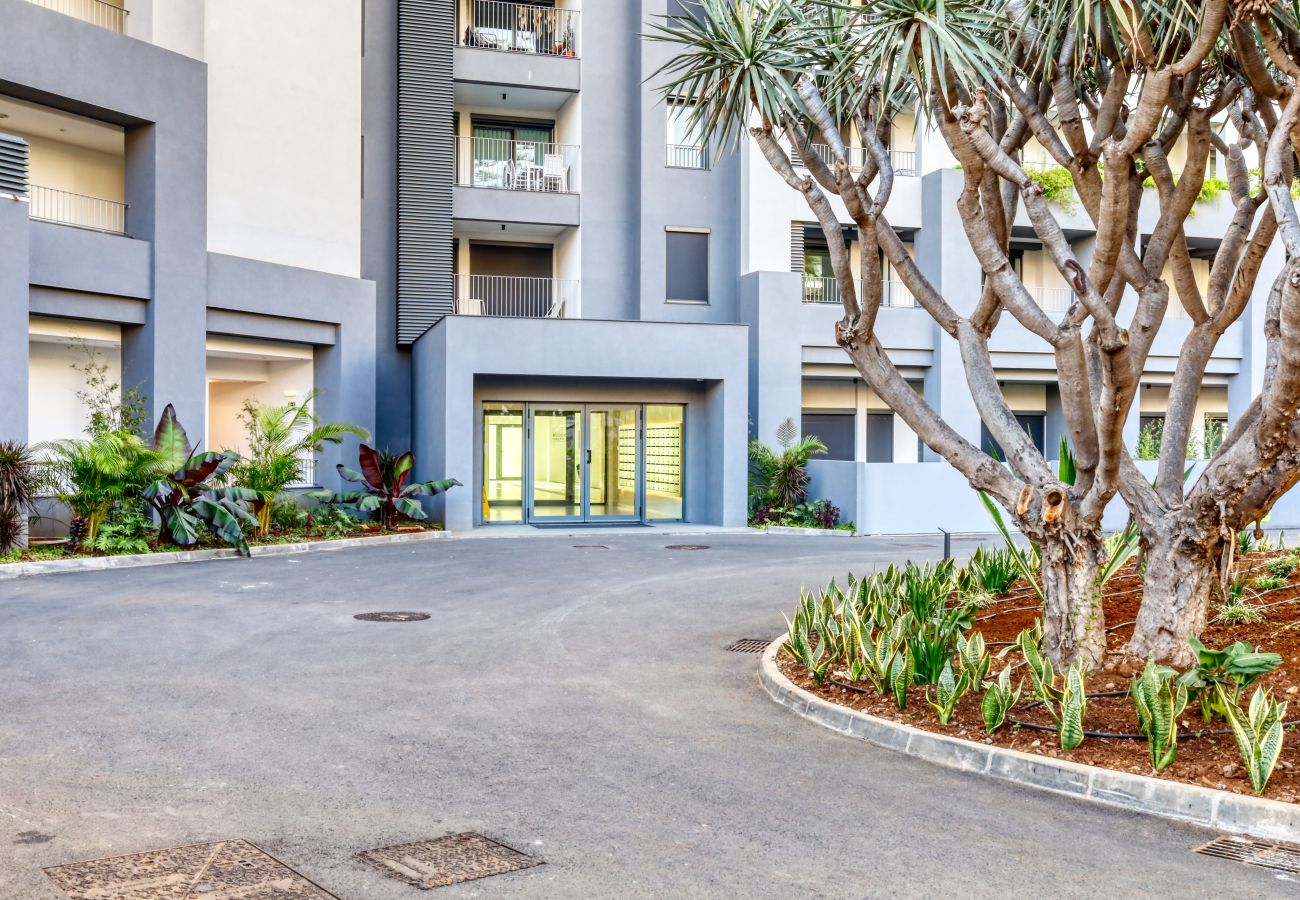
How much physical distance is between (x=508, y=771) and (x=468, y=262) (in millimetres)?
22078

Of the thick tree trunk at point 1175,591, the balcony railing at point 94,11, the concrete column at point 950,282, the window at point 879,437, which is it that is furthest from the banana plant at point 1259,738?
the window at point 879,437

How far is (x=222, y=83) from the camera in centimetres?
2084

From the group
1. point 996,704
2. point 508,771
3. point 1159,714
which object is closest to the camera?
point 1159,714

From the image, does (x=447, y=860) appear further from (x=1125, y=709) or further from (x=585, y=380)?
(x=585, y=380)

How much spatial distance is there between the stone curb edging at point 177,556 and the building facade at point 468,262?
2.10m

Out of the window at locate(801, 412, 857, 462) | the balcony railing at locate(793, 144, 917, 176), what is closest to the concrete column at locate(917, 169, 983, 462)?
the balcony railing at locate(793, 144, 917, 176)

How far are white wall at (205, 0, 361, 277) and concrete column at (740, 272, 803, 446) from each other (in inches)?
352

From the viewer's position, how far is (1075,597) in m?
7.93

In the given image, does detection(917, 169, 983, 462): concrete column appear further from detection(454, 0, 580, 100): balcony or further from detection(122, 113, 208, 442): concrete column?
detection(122, 113, 208, 442): concrete column

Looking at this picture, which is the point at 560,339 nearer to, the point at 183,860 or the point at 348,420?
the point at 348,420

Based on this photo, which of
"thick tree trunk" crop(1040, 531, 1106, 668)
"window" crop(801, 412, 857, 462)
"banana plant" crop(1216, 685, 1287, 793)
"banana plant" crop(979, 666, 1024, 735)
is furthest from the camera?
"window" crop(801, 412, 857, 462)

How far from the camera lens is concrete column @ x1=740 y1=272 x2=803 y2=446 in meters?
25.0

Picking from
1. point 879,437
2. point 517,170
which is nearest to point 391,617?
point 517,170

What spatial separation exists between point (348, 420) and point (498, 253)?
6829 millimetres
